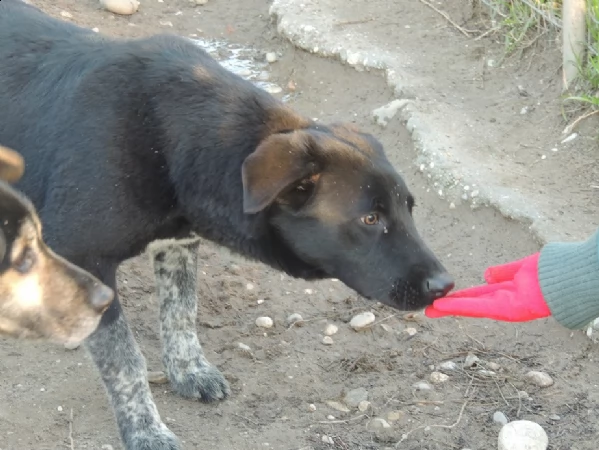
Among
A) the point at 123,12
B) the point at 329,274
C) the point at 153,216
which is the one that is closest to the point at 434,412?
the point at 329,274

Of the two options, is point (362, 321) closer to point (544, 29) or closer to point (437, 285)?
point (437, 285)

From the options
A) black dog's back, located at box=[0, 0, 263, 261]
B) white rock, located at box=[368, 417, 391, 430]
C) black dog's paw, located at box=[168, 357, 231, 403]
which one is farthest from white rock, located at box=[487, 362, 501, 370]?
black dog's back, located at box=[0, 0, 263, 261]

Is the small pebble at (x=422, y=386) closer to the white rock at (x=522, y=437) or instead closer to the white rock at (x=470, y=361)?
the white rock at (x=470, y=361)

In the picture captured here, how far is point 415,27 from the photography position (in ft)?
24.2

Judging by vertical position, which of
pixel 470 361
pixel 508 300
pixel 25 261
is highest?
pixel 508 300

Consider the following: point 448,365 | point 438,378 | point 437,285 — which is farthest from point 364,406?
point 437,285

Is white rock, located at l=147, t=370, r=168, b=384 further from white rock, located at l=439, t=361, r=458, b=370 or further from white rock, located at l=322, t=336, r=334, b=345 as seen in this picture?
white rock, located at l=439, t=361, r=458, b=370

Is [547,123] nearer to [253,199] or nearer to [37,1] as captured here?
[253,199]

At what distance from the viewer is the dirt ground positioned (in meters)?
4.15

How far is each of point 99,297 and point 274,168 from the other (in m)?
0.83

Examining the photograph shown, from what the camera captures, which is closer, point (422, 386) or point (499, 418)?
point (499, 418)

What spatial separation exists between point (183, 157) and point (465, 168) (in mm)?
2345

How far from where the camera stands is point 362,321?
4.88 metres

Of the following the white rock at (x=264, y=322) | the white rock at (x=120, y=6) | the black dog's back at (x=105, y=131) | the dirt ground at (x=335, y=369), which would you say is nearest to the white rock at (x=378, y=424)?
the dirt ground at (x=335, y=369)
